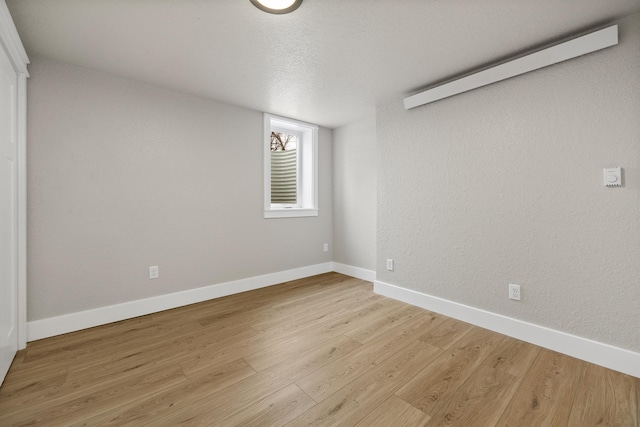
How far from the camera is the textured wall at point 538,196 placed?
1.69 meters

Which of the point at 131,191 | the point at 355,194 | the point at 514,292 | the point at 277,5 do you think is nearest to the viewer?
the point at 277,5

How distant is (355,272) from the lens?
3.85m

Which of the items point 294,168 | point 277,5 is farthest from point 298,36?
point 294,168

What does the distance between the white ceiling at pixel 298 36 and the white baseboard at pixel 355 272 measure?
2.30 metres

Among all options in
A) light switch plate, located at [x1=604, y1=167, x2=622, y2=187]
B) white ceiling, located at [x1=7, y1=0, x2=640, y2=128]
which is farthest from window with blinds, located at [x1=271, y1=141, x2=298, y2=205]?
light switch plate, located at [x1=604, y1=167, x2=622, y2=187]

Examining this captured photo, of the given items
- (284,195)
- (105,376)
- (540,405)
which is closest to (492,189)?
(540,405)

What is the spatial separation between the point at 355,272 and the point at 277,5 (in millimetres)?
3164

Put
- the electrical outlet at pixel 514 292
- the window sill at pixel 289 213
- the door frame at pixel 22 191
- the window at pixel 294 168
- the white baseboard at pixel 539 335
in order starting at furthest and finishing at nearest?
1. the window at pixel 294 168
2. the window sill at pixel 289 213
3. the electrical outlet at pixel 514 292
4. the door frame at pixel 22 191
5. the white baseboard at pixel 539 335

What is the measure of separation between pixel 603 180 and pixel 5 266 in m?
3.84

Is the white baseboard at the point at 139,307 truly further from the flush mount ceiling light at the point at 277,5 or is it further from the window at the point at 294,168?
the flush mount ceiling light at the point at 277,5

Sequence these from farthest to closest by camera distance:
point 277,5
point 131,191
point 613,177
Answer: point 131,191 → point 613,177 → point 277,5

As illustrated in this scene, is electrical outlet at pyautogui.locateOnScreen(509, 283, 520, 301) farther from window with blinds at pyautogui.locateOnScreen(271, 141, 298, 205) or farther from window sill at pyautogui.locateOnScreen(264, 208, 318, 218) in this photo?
window with blinds at pyautogui.locateOnScreen(271, 141, 298, 205)

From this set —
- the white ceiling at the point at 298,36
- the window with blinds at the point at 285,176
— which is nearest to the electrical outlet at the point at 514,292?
the white ceiling at the point at 298,36

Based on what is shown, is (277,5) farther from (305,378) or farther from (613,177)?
(613,177)
